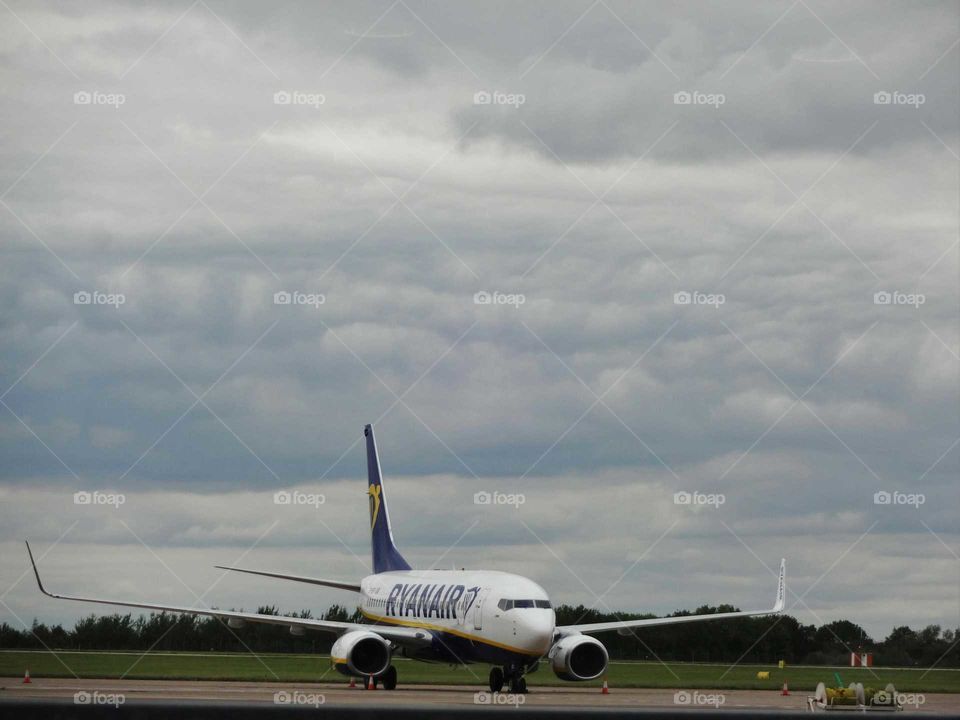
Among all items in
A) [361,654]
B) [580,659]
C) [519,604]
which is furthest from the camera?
[361,654]

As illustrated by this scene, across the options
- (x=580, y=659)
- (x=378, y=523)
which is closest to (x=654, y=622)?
(x=580, y=659)

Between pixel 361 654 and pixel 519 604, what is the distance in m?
6.07

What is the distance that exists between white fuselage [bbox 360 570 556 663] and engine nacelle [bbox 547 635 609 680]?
4.36 ft

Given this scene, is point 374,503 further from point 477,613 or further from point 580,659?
point 580,659

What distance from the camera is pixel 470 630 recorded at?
134 feet

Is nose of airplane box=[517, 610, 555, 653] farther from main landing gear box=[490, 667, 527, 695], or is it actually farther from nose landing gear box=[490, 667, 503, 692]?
nose landing gear box=[490, 667, 503, 692]

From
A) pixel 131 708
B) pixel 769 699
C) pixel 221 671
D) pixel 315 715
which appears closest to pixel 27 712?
pixel 131 708

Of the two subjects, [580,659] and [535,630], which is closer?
[535,630]

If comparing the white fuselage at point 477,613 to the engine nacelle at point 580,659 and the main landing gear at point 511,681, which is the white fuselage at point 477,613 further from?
the engine nacelle at point 580,659

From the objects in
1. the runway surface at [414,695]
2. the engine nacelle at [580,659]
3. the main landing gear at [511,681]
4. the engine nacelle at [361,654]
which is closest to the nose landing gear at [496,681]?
the main landing gear at [511,681]

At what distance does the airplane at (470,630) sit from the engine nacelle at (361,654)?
0.03m

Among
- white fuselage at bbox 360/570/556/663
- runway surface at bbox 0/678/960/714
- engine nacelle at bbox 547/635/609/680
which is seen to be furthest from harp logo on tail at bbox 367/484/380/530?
engine nacelle at bbox 547/635/609/680

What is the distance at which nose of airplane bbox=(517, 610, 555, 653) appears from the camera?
37812 mm

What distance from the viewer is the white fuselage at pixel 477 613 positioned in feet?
125
